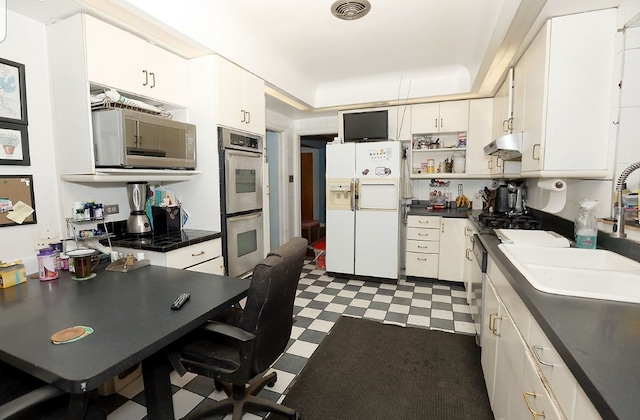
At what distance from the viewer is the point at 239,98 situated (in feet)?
8.48

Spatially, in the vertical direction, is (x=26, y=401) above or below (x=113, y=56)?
below

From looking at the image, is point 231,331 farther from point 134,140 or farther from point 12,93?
point 12,93

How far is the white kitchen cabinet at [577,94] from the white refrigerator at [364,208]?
1793mm

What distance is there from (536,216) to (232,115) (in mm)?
2762

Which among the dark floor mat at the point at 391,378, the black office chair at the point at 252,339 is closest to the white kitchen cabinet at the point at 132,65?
the black office chair at the point at 252,339

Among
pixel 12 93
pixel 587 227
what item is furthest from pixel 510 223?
pixel 12 93

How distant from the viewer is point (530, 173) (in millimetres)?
2025

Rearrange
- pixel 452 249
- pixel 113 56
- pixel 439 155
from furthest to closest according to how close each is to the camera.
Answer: pixel 439 155
pixel 452 249
pixel 113 56

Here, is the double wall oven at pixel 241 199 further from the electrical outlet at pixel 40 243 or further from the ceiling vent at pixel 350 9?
the ceiling vent at pixel 350 9

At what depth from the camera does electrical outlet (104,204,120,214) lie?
7.21 feet

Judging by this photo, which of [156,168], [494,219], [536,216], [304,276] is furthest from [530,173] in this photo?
[304,276]

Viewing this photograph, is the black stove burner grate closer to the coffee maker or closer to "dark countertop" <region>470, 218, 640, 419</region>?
"dark countertop" <region>470, 218, 640, 419</region>

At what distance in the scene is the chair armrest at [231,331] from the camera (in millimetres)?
1233

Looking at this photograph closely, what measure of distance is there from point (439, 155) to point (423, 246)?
4.16ft
